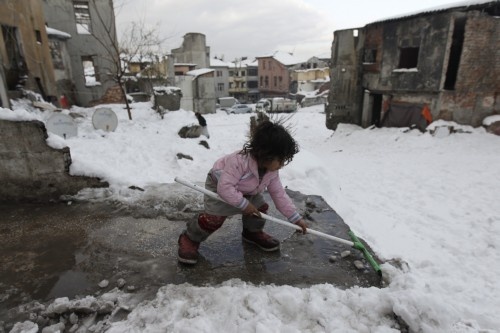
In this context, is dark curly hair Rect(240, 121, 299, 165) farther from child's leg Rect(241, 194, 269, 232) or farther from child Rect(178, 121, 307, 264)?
child's leg Rect(241, 194, 269, 232)

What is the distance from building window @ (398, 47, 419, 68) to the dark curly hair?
1371cm

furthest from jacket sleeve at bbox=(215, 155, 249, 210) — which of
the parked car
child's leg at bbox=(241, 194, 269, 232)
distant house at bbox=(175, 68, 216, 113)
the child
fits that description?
distant house at bbox=(175, 68, 216, 113)

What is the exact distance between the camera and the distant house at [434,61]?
1141 cm

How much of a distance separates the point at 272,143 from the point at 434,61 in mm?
12731

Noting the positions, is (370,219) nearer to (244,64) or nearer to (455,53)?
(455,53)

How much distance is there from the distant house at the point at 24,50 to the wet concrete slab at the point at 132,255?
8812 mm

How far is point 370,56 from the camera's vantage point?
15047 mm

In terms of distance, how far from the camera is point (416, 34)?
12602 mm

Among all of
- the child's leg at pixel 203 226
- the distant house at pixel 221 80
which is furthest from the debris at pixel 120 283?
the distant house at pixel 221 80

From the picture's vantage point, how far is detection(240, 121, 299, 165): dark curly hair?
2.48 metres

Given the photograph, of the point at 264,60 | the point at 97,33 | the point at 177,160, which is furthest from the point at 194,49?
the point at 177,160

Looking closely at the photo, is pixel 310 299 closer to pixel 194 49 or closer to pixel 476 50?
pixel 476 50

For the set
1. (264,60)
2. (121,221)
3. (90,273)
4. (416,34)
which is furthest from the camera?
(264,60)

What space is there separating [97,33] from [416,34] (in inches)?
752
